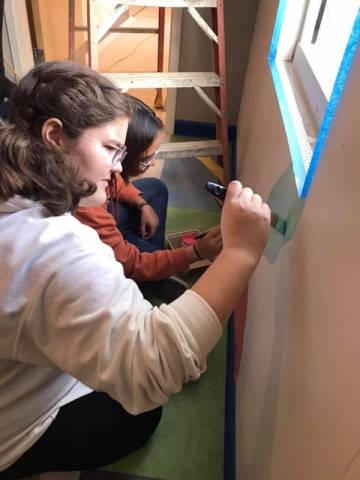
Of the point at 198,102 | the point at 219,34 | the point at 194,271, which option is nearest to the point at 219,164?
the point at 198,102

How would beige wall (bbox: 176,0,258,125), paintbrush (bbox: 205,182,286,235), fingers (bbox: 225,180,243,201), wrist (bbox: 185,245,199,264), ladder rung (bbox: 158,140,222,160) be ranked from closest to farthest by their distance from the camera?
fingers (bbox: 225,180,243,201) → paintbrush (bbox: 205,182,286,235) → wrist (bbox: 185,245,199,264) → ladder rung (bbox: 158,140,222,160) → beige wall (bbox: 176,0,258,125)

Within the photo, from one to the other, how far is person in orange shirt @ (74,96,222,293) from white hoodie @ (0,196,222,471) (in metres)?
0.40

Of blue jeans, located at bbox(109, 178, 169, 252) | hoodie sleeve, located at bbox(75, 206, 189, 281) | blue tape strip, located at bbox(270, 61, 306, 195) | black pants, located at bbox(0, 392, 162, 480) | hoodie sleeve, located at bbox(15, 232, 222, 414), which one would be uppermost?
blue tape strip, located at bbox(270, 61, 306, 195)

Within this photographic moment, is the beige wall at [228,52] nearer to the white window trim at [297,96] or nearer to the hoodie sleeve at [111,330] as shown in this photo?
the white window trim at [297,96]

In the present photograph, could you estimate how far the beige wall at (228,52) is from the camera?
1.97m

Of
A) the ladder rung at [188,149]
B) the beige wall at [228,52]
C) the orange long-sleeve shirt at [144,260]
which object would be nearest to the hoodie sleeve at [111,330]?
the orange long-sleeve shirt at [144,260]

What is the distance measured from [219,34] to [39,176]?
4.13ft

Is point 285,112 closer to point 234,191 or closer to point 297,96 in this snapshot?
point 297,96

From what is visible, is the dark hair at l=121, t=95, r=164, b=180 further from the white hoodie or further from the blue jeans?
the white hoodie

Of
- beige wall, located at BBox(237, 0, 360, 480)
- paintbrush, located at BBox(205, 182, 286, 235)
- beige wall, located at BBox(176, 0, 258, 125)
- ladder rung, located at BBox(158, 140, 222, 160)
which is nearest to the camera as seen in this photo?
beige wall, located at BBox(237, 0, 360, 480)

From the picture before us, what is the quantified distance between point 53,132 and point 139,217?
0.70 metres

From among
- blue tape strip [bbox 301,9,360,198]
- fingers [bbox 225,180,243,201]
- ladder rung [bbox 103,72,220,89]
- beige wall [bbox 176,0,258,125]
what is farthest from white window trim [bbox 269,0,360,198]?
beige wall [bbox 176,0,258,125]

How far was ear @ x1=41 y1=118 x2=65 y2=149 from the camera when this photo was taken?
706 mm

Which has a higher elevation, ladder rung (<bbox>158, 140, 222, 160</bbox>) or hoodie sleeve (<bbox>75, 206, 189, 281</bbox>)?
ladder rung (<bbox>158, 140, 222, 160</bbox>)
